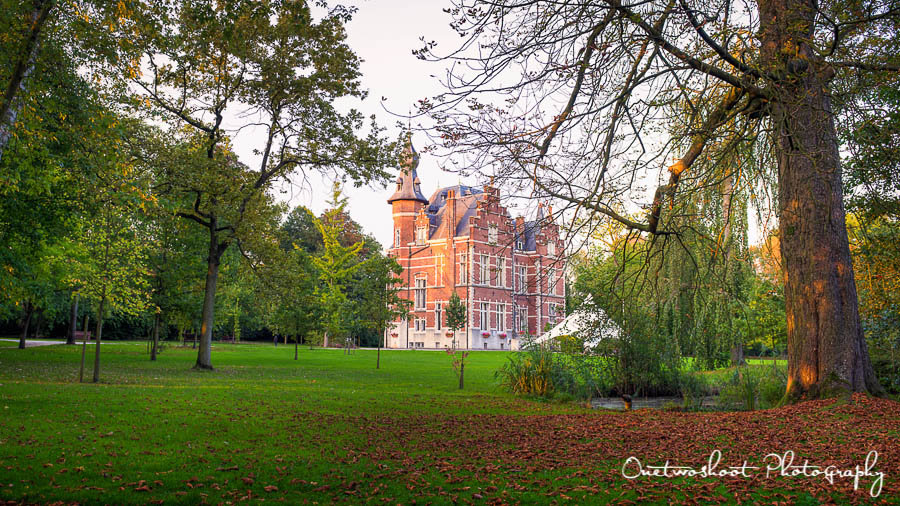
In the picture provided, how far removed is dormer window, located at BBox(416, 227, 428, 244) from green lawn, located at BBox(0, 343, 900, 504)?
141 ft

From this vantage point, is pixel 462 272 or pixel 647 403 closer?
pixel 647 403

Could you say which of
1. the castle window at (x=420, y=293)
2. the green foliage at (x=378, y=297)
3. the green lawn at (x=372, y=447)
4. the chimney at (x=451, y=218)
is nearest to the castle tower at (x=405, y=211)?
the chimney at (x=451, y=218)

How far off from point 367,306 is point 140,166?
9.06 metres

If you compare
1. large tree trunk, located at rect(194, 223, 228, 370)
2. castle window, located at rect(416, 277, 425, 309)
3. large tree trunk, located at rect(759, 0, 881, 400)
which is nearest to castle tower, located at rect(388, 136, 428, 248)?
castle window, located at rect(416, 277, 425, 309)

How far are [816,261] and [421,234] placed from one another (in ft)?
155

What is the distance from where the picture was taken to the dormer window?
5444 cm

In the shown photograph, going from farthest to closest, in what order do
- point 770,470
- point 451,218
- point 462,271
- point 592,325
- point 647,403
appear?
point 451,218, point 462,271, point 592,325, point 647,403, point 770,470

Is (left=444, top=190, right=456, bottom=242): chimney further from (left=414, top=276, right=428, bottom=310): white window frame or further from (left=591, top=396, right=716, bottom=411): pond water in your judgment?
(left=591, top=396, right=716, bottom=411): pond water

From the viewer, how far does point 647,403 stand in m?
12.5

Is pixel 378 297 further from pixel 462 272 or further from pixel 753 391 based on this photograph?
pixel 462 272

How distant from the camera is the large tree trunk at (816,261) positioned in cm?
807

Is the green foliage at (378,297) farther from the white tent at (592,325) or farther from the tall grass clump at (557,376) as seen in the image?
the white tent at (592,325)

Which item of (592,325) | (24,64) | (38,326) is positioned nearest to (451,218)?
(38,326)

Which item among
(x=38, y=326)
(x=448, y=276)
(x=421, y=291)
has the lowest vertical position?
(x=38, y=326)
